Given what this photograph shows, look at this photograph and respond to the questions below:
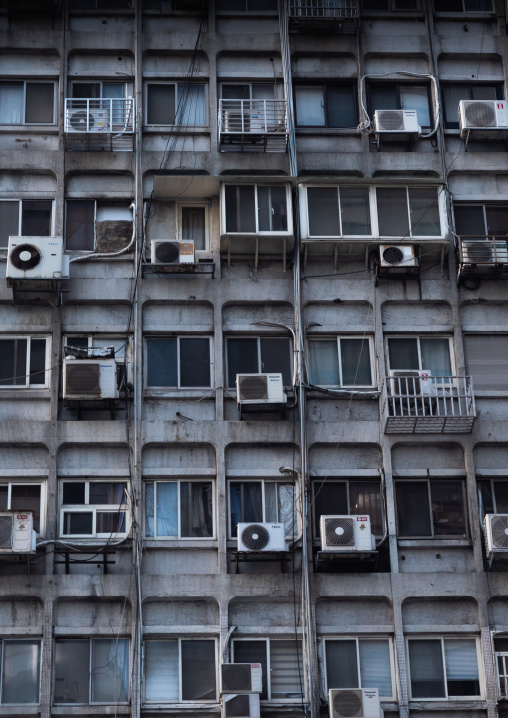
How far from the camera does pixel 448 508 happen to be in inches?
1125

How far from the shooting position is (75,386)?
28.2 metres

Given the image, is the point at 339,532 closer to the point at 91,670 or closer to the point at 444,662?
the point at 444,662

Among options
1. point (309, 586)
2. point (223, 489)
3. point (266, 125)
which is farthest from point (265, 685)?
point (266, 125)

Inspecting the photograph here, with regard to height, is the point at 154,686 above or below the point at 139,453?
below

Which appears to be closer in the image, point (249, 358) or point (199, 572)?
point (199, 572)

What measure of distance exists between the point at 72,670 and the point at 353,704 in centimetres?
634

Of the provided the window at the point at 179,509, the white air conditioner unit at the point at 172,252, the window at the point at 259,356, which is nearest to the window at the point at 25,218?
the white air conditioner unit at the point at 172,252

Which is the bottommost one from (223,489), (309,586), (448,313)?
(309,586)

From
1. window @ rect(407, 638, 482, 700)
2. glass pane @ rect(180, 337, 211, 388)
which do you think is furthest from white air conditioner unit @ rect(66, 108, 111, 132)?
window @ rect(407, 638, 482, 700)

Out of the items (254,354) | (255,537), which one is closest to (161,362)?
(254,354)

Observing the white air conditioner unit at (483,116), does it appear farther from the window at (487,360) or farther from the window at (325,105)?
the window at (487,360)

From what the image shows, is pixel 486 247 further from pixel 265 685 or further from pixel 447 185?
pixel 265 685

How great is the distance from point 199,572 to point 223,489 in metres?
2.03

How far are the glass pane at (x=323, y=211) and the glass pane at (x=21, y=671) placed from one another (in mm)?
12216
